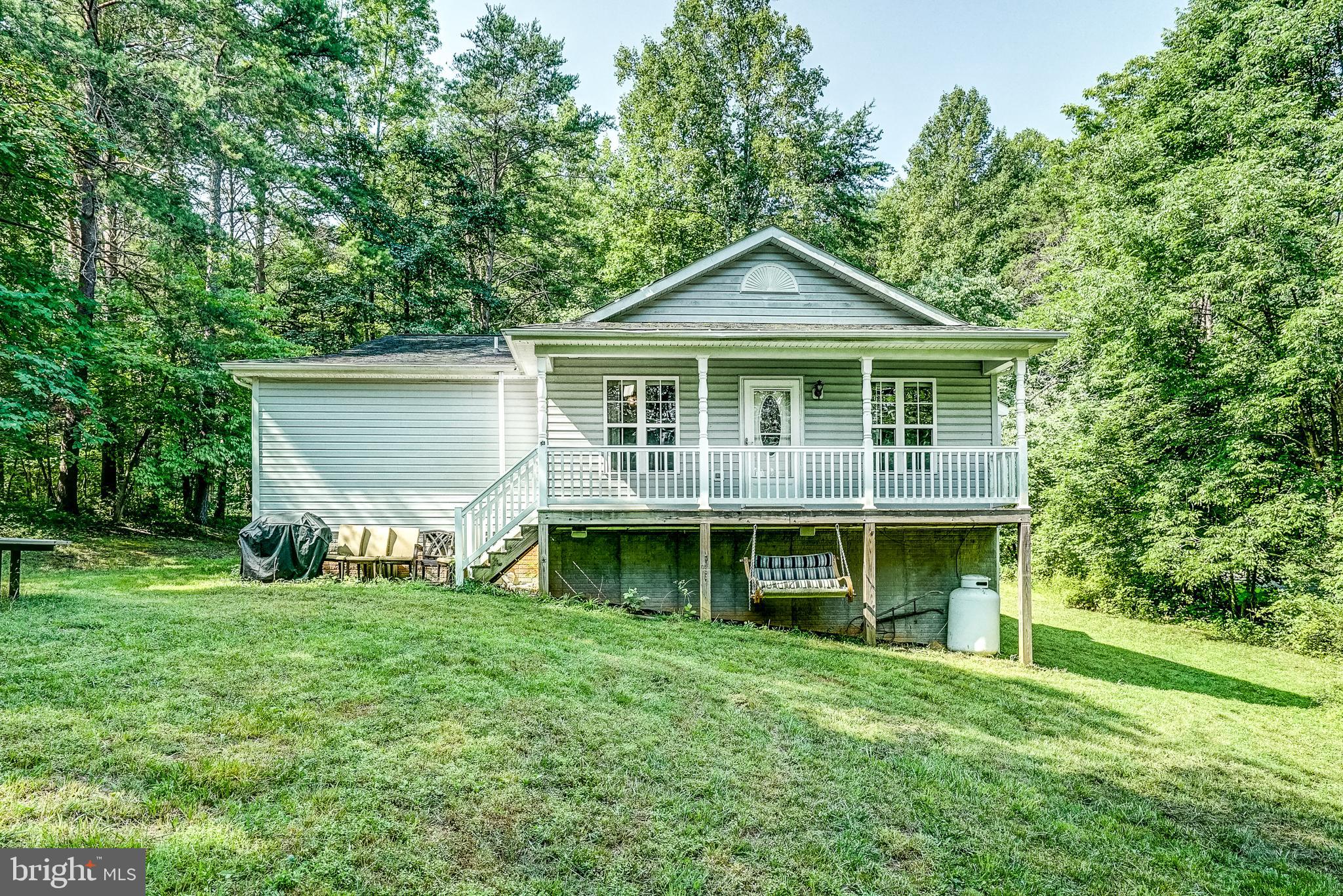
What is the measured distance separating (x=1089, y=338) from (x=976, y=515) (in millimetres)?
8855

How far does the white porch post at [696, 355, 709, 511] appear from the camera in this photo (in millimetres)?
9445

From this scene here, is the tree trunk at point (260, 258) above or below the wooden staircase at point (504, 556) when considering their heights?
above

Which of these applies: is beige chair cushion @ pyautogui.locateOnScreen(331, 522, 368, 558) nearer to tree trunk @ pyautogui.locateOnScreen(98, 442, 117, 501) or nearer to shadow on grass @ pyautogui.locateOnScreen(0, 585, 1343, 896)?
shadow on grass @ pyautogui.locateOnScreen(0, 585, 1343, 896)

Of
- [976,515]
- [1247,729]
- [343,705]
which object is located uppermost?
[976,515]

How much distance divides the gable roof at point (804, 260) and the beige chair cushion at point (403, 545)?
4885mm

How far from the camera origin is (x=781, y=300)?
1138cm

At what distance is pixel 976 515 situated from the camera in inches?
372

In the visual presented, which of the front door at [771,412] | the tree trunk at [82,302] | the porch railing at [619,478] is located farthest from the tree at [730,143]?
the porch railing at [619,478]

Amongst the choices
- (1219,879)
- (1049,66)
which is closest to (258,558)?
(1219,879)

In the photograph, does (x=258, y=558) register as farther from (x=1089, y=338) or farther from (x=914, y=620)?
(x=1089, y=338)

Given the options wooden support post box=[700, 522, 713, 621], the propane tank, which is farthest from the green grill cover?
the propane tank

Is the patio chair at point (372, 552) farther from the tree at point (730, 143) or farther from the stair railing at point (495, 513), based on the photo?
the tree at point (730, 143)

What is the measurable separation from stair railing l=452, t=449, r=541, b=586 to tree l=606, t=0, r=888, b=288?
53.8 ft

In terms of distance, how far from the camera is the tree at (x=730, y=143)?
963 inches
